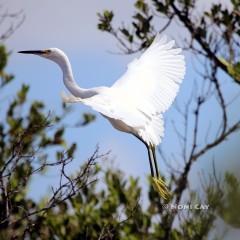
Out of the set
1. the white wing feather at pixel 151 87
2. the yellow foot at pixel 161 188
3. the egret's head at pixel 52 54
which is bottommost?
the yellow foot at pixel 161 188

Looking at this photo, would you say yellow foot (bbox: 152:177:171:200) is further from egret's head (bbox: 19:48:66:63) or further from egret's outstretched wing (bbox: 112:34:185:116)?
egret's head (bbox: 19:48:66:63)

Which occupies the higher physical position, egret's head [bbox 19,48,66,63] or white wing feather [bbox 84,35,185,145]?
egret's head [bbox 19,48,66,63]

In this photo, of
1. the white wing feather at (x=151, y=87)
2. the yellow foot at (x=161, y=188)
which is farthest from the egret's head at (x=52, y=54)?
the yellow foot at (x=161, y=188)

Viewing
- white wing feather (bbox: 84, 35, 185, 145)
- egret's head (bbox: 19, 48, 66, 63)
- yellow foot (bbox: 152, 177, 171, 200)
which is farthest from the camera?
egret's head (bbox: 19, 48, 66, 63)

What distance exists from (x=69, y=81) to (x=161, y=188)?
950 mm

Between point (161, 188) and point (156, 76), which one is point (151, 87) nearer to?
point (156, 76)

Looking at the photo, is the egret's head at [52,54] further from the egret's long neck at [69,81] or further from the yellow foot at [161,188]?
the yellow foot at [161,188]

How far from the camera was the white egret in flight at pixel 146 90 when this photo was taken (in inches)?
203

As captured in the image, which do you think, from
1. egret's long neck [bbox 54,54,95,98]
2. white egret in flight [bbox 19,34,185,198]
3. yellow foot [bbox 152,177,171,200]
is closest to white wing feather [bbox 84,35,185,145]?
white egret in flight [bbox 19,34,185,198]

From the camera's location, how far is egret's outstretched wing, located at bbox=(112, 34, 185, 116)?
5.70 meters

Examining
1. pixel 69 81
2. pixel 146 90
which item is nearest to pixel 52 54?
pixel 69 81

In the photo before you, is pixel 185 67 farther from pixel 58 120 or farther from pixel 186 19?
pixel 186 19

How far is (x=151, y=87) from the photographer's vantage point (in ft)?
19.2

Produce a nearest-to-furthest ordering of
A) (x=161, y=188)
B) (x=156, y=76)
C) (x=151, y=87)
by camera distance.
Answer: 1. (x=161, y=188)
2. (x=151, y=87)
3. (x=156, y=76)
